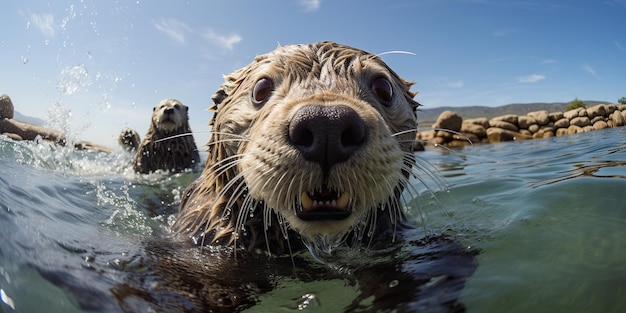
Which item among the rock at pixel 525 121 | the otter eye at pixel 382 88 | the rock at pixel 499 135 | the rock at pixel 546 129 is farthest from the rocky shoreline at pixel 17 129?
the rock at pixel 525 121

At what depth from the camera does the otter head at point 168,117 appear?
991 cm

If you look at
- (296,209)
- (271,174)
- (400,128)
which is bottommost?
(296,209)

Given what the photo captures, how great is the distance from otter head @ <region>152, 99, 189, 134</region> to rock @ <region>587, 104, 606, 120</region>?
24.5m

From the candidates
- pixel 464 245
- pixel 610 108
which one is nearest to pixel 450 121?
pixel 610 108

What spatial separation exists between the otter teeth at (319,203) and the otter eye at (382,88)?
1138mm

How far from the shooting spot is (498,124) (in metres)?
29.1

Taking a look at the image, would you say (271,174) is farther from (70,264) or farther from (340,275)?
(70,264)

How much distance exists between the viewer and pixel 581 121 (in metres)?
27.0

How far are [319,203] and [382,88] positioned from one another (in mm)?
1228

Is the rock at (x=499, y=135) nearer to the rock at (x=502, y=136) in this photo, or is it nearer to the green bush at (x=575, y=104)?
the rock at (x=502, y=136)

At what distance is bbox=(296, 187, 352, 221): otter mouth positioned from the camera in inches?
105

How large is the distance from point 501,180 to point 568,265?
4960 mm

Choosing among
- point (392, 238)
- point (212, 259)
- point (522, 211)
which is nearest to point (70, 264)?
point (212, 259)

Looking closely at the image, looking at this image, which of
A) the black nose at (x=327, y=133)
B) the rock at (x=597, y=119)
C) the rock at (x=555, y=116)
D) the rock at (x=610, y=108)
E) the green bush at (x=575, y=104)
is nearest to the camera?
the black nose at (x=327, y=133)
